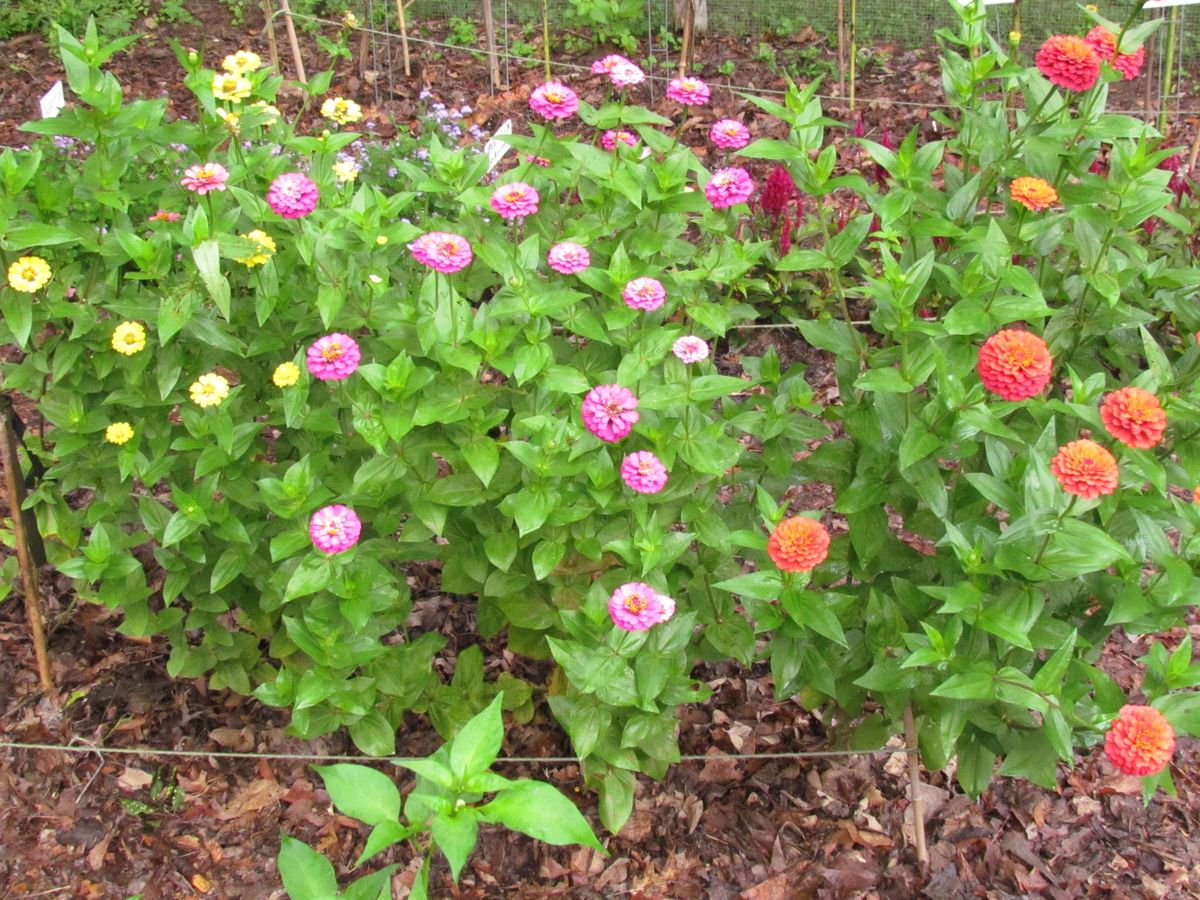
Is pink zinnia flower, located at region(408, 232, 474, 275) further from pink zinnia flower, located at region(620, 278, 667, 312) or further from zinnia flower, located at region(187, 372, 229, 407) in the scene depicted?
zinnia flower, located at region(187, 372, 229, 407)

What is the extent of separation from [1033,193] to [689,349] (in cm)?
66

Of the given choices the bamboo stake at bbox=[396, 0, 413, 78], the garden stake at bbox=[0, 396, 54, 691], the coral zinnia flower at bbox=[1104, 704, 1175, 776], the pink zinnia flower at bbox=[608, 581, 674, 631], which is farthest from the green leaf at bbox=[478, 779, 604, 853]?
the bamboo stake at bbox=[396, 0, 413, 78]

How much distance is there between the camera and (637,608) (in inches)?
71.3

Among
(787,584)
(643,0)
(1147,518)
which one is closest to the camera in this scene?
(1147,518)

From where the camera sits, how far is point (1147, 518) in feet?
5.74

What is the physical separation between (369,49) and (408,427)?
4.14 metres

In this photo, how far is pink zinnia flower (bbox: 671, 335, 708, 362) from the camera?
1954 mm

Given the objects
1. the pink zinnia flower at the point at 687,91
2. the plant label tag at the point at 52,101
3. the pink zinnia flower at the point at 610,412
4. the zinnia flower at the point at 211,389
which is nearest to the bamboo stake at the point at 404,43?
the plant label tag at the point at 52,101

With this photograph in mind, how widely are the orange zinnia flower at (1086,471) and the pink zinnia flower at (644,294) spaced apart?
73 cm

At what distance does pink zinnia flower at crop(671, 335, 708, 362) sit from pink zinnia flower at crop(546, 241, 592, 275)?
22 cm

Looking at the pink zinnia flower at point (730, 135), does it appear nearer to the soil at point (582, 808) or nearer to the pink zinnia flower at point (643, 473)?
the pink zinnia flower at point (643, 473)

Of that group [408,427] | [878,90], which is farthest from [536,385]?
[878,90]

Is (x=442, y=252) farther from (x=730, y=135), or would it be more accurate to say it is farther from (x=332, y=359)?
(x=730, y=135)

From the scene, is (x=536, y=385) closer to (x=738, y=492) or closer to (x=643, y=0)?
(x=738, y=492)
